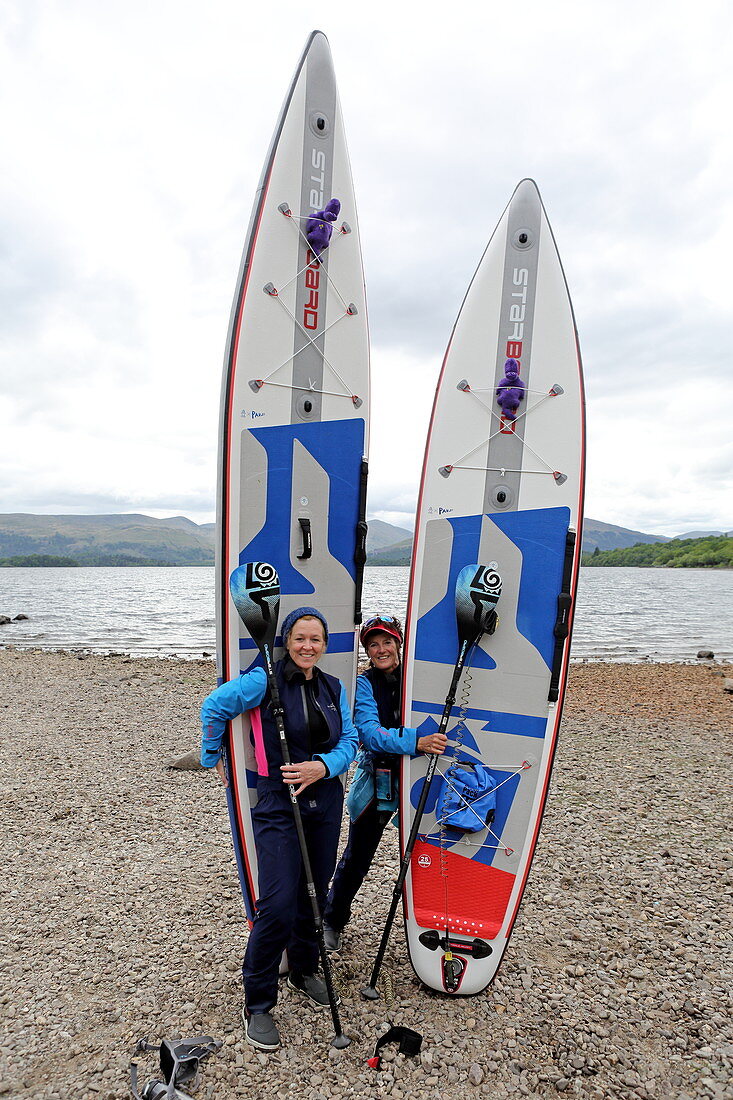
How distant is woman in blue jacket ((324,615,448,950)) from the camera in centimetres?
348

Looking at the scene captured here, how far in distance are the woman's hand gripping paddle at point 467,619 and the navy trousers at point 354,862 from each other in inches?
7.6

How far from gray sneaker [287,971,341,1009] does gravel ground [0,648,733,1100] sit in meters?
0.06

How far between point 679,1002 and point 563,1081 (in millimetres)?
951

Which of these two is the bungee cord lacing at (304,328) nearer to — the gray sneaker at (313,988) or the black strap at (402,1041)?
the gray sneaker at (313,988)

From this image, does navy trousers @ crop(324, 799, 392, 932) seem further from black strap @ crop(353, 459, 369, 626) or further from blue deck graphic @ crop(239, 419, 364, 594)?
blue deck graphic @ crop(239, 419, 364, 594)

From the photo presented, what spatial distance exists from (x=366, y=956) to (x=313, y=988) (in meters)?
0.52

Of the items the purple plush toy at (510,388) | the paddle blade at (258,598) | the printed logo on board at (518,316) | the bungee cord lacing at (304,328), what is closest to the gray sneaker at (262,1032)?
the paddle blade at (258,598)

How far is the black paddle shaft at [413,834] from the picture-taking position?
344cm

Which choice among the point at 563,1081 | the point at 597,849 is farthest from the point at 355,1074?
the point at 597,849

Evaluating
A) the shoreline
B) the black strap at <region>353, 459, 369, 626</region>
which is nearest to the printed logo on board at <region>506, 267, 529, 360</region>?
the black strap at <region>353, 459, 369, 626</region>

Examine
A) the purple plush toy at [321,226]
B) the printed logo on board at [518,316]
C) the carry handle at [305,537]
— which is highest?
the purple plush toy at [321,226]

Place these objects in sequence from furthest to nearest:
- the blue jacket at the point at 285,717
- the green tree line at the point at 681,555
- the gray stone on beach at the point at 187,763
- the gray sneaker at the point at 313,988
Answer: the green tree line at the point at 681,555 → the gray stone on beach at the point at 187,763 → the gray sneaker at the point at 313,988 → the blue jacket at the point at 285,717

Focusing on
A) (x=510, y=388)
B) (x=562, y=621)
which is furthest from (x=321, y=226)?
(x=562, y=621)

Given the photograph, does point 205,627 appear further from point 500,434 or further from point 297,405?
point 500,434
